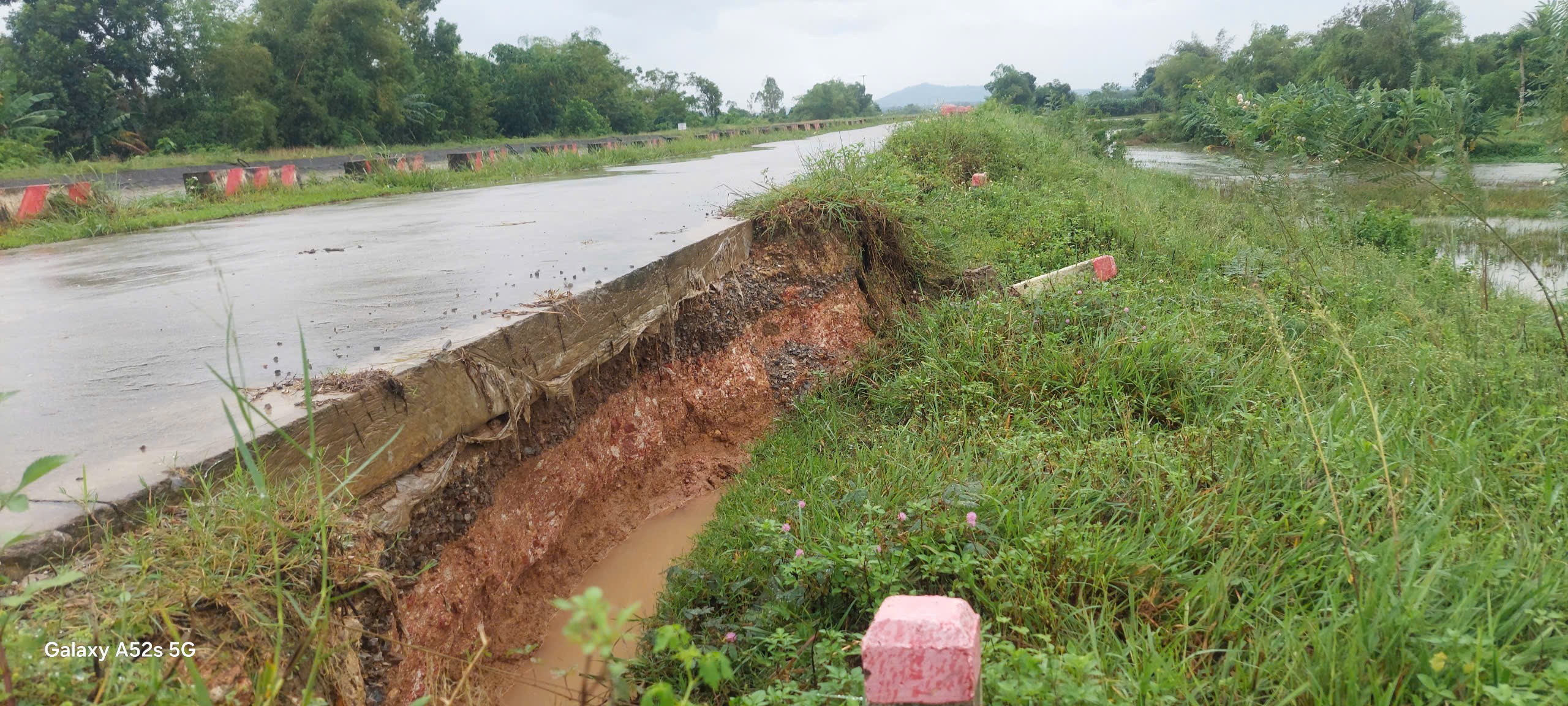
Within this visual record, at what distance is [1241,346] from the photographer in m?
3.97

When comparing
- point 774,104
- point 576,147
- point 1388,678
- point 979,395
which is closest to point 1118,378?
point 979,395

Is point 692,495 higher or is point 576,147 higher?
point 576,147

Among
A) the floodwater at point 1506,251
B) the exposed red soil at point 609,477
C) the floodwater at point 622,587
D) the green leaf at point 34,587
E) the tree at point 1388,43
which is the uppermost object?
the tree at point 1388,43

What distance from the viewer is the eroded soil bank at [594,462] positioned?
2.51 metres

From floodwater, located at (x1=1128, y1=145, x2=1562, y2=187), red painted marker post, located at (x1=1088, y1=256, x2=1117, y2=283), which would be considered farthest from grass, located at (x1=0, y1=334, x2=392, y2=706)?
floodwater, located at (x1=1128, y1=145, x2=1562, y2=187)

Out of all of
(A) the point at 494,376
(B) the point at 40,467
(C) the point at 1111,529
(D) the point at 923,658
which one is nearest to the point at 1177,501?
(C) the point at 1111,529

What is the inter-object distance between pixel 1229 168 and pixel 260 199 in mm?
9423

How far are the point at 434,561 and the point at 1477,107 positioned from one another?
8.24 metres

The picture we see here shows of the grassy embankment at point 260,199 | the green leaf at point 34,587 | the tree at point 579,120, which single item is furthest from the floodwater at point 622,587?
the tree at point 579,120

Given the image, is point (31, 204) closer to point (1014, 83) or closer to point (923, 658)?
point (923, 658)

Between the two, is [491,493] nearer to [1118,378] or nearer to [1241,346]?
[1118,378]

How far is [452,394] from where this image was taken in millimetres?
2600

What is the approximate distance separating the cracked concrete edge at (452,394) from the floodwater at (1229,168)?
4.13 metres

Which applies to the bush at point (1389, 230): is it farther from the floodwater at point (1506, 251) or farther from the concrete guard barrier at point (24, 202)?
the concrete guard barrier at point (24, 202)
